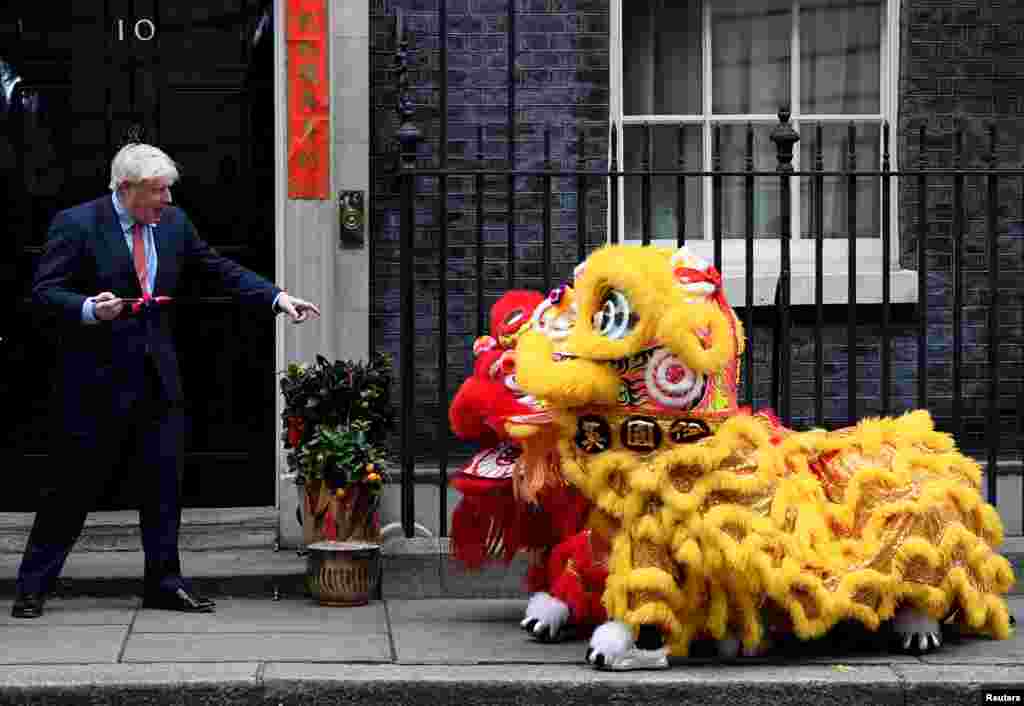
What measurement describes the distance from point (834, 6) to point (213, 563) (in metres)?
4.20

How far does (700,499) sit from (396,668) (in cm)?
119

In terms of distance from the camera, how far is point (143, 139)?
879cm

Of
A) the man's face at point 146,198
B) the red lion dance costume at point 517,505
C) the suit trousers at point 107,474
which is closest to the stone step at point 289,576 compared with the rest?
the suit trousers at point 107,474

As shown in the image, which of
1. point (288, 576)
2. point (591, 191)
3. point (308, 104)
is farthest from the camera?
point (591, 191)

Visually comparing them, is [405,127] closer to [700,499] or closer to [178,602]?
[178,602]

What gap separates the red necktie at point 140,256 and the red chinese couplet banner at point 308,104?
125cm

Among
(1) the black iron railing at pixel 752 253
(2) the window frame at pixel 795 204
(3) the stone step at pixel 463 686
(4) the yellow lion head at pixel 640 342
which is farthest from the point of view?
(2) the window frame at pixel 795 204

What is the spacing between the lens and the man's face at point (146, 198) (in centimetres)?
717

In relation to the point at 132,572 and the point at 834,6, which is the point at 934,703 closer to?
the point at 132,572

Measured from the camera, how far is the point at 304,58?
845 centimetres

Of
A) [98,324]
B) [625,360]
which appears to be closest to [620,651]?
[625,360]

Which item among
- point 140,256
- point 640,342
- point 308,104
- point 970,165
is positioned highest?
point 308,104

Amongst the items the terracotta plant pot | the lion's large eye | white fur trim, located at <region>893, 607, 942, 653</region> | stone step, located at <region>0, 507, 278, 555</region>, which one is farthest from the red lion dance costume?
stone step, located at <region>0, 507, 278, 555</region>

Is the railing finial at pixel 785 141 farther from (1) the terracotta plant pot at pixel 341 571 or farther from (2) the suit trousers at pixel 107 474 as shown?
(2) the suit trousers at pixel 107 474
